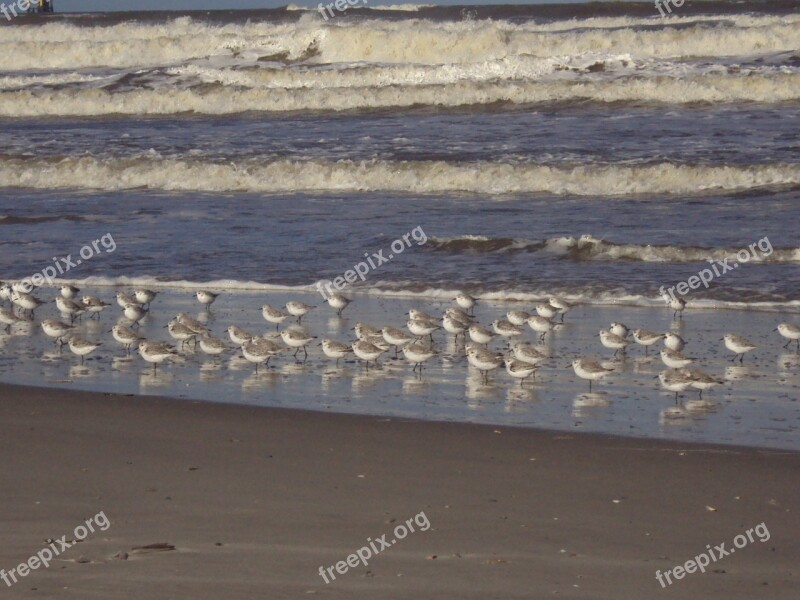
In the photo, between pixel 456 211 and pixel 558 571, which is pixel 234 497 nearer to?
pixel 558 571

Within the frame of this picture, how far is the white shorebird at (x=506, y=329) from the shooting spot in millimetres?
11633

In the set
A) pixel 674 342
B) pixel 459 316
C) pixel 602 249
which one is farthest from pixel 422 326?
pixel 602 249

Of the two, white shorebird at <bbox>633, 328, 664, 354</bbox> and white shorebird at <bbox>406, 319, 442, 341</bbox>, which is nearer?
white shorebird at <bbox>633, 328, 664, 354</bbox>

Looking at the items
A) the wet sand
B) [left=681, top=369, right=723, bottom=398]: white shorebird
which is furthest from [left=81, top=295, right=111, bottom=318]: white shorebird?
[left=681, top=369, right=723, bottom=398]: white shorebird

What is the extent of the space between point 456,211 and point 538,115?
10475 mm

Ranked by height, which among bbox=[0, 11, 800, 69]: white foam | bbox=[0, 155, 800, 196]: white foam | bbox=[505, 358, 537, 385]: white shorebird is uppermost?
bbox=[0, 11, 800, 69]: white foam

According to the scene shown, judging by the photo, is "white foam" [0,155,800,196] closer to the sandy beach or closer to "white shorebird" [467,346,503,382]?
"white shorebird" [467,346,503,382]

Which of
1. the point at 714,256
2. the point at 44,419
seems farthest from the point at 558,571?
the point at 714,256

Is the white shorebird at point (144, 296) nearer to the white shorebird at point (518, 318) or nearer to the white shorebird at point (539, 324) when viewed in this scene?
the white shorebird at point (518, 318)

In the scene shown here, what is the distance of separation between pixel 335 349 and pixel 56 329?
2643 millimetres

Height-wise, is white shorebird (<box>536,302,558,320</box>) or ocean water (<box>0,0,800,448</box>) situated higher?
ocean water (<box>0,0,800,448</box>)

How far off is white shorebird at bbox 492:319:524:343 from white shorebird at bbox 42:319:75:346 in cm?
376

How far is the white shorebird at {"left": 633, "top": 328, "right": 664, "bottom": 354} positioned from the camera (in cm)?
1101

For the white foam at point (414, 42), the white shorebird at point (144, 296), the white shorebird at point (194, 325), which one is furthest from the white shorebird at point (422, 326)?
the white foam at point (414, 42)
